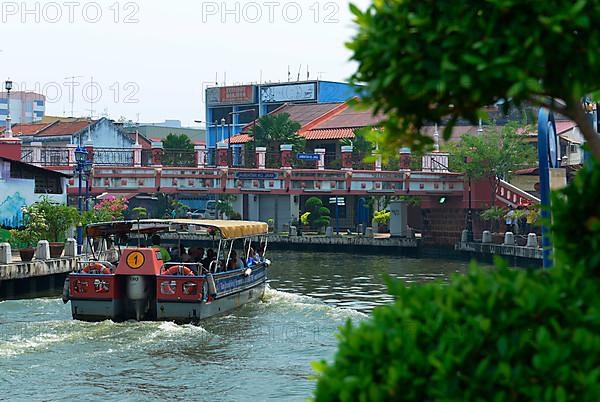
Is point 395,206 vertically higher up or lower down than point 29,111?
lower down

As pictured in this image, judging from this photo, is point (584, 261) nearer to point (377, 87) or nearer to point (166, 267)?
point (377, 87)

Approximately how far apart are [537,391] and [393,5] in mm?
1896

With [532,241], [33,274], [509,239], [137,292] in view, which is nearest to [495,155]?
[509,239]

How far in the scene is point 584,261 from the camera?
4.61 meters

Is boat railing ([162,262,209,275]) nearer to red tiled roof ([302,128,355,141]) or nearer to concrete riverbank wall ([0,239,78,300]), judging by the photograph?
concrete riverbank wall ([0,239,78,300])

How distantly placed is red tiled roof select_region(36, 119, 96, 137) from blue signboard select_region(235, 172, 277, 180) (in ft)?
83.5

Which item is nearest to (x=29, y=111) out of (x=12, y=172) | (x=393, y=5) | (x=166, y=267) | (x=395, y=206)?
(x=395, y=206)

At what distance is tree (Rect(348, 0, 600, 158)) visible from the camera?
4.33 metres

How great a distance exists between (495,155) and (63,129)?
36325 mm

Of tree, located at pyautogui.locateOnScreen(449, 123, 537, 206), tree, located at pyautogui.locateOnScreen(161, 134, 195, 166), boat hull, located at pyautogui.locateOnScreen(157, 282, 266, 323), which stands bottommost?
boat hull, located at pyautogui.locateOnScreen(157, 282, 266, 323)

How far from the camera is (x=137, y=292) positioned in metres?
21.2

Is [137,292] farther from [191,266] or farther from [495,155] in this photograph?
[495,155]

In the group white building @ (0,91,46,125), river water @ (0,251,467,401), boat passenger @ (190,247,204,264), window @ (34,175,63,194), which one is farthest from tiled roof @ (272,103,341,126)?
white building @ (0,91,46,125)

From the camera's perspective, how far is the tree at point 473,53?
14.2 feet
